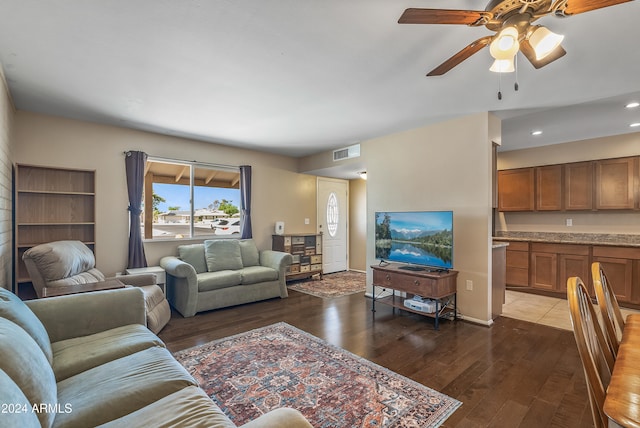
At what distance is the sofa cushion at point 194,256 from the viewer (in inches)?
168

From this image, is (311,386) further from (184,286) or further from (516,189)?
(516,189)

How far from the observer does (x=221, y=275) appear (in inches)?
158

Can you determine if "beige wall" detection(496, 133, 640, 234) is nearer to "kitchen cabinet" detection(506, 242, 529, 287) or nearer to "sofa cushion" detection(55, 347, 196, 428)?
"kitchen cabinet" detection(506, 242, 529, 287)

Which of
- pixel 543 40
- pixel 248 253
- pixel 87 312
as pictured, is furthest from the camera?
pixel 248 253

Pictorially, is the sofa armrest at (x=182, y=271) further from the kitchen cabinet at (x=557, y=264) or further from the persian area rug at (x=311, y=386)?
the kitchen cabinet at (x=557, y=264)

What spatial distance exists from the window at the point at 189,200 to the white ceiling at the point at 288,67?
890 millimetres

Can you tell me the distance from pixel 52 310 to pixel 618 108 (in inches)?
223

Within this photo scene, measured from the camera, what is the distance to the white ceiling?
5.87 ft

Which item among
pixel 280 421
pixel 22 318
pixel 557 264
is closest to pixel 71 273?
pixel 22 318

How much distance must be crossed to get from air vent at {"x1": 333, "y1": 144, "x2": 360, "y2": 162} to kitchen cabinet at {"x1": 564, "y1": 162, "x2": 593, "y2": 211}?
11.2ft

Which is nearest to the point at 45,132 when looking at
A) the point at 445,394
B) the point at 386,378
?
the point at 386,378

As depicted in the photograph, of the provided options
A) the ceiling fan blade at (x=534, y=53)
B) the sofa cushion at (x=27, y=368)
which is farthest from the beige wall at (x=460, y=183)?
the sofa cushion at (x=27, y=368)

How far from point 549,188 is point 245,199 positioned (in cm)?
526

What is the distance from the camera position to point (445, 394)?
2064 millimetres
